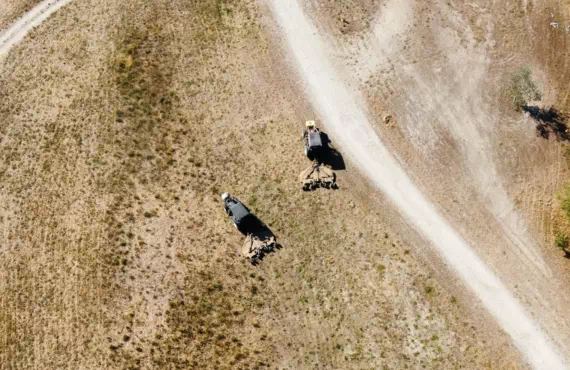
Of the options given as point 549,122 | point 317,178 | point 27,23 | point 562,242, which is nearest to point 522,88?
point 549,122

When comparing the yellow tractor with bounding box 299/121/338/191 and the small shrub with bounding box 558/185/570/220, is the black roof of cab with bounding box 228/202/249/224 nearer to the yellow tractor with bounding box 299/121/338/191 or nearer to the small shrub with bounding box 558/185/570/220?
the yellow tractor with bounding box 299/121/338/191

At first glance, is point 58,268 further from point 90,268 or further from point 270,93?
point 270,93


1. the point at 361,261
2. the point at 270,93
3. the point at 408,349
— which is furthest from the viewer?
the point at 270,93

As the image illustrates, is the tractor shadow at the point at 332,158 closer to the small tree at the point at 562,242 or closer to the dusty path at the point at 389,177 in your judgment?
the dusty path at the point at 389,177

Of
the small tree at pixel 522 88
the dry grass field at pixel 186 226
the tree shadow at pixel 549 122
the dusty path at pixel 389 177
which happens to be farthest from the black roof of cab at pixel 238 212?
the tree shadow at pixel 549 122

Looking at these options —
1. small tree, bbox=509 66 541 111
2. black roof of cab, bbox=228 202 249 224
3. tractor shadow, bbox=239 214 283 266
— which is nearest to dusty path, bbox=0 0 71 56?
black roof of cab, bbox=228 202 249 224

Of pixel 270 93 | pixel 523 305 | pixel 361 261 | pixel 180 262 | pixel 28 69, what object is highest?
pixel 28 69

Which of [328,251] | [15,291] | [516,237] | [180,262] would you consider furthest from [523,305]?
[15,291]
